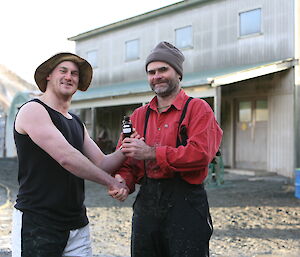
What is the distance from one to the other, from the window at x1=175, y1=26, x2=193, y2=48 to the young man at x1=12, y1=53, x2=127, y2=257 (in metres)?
13.8

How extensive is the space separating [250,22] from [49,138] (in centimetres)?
1280

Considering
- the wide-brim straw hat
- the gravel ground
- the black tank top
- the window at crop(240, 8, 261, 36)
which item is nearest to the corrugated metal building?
the window at crop(240, 8, 261, 36)

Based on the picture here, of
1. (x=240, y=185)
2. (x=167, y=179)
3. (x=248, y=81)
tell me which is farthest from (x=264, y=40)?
(x=167, y=179)

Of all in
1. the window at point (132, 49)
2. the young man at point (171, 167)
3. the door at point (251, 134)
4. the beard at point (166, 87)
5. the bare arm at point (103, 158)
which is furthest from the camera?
the window at point (132, 49)

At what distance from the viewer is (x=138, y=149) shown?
106 inches

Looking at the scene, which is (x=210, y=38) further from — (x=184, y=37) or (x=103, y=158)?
(x=103, y=158)

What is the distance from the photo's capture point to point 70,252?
269 centimetres

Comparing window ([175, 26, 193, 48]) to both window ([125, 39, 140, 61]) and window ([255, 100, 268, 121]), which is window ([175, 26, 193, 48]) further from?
window ([255, 100, 268, 121])

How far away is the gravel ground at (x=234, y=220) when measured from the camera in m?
5.56

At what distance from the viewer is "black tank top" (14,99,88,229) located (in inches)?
101

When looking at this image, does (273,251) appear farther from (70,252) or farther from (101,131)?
(101,131)

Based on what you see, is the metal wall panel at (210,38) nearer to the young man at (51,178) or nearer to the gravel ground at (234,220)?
the gravel ground at (234,220)

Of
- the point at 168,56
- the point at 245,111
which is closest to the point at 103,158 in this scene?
the point at 168,56

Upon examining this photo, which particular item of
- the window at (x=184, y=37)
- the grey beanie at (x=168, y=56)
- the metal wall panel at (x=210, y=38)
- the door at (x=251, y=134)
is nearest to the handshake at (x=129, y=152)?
the grey beanie at (x=168, y=56)
